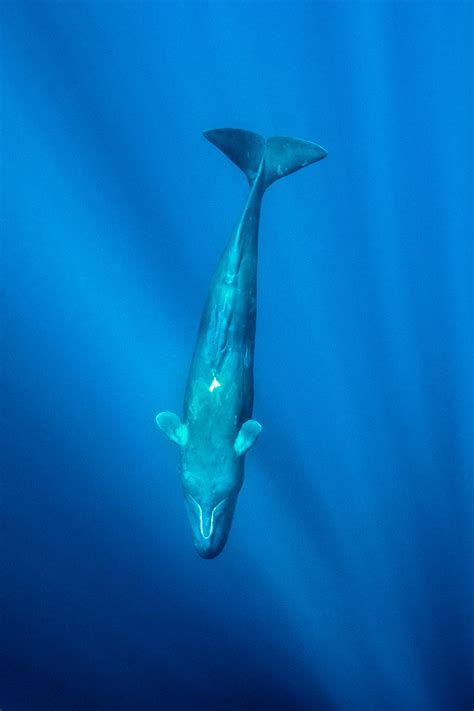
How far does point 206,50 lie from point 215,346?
3.99 metres

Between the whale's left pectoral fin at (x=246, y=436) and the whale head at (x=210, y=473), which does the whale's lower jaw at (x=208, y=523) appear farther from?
the whale's left pectoral fin at (x=246, y=436)

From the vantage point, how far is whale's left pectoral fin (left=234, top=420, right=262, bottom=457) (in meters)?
4.72

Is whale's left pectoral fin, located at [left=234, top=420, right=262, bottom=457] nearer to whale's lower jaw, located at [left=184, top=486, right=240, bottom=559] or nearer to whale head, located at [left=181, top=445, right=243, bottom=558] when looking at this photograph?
whale head, located at [left=181, top=445, right=243, bottom=558]

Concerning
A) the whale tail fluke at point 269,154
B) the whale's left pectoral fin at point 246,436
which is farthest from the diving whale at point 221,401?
the whale tail fluke at point 269,154

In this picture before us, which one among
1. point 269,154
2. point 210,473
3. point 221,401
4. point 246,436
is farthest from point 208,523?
point 269,154

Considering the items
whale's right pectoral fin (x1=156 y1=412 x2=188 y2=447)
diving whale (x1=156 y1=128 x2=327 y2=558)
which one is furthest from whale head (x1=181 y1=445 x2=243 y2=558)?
whale's right pectoral fin (x1=156 y1=412 x2=188 y2=447)

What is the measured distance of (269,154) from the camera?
538 centimetres

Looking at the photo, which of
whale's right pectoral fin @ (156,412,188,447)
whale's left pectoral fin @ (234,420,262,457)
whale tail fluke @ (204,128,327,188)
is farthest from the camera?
whale tail fluke @ (204,128,327,188)

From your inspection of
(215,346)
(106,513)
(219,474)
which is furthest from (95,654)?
(215,346)

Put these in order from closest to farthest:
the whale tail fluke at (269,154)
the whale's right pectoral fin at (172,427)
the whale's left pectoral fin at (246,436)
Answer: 1. the whale's left pectoral fin at (246,436)
2. the whale's right pectoral fin at (172,427)
3. the whale tail fluke at (269,154)

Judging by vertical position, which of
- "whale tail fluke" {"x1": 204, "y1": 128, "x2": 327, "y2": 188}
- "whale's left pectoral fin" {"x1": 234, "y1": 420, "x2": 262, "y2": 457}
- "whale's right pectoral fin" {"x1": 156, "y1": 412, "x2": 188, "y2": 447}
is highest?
"whale tail fluke" {"x1": 204, "y1": 128, "x2": 327, "y2": 188}

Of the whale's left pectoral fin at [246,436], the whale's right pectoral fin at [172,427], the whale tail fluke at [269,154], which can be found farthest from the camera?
the whale tail fluke at [269,154]

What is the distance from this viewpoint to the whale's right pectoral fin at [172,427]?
490 centimetres

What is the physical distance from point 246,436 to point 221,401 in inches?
13.2
